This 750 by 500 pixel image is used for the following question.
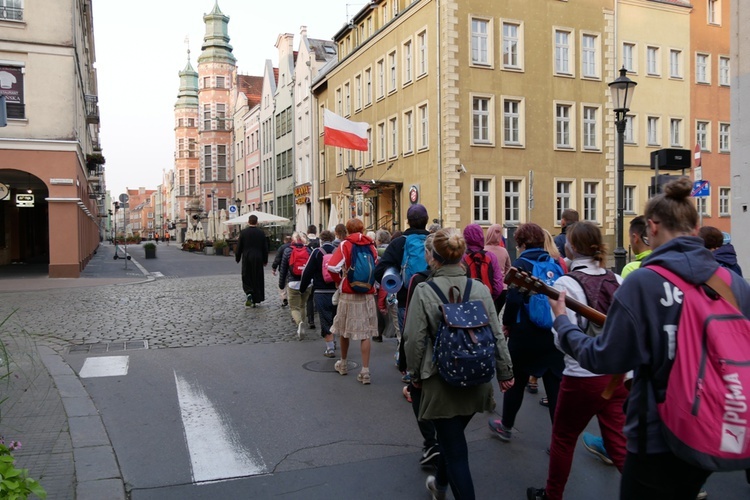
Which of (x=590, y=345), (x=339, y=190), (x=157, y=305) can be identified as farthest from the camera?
(x=339, y=190)

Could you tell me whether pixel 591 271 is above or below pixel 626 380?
above

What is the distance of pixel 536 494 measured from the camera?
405cm

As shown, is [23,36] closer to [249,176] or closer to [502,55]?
[502,55]

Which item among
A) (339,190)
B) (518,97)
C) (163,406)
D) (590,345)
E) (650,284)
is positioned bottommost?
(163,406)

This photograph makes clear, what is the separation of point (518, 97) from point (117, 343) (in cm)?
2247

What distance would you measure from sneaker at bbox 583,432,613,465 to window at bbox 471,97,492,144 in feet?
75.9

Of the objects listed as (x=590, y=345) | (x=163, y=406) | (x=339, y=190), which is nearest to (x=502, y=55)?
(x=339, y=190)

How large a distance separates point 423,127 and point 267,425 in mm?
24578

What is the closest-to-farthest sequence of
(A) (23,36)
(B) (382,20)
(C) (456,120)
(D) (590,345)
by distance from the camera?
(D) (590,345) → (A) (23,36) → (C) (456,120) → (B) (382,20)

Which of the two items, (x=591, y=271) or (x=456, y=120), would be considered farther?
(x=456, y=120)

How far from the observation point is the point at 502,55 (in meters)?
27.8

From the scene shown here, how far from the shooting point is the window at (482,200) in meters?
27.5

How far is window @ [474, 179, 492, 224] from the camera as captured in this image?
27.5m

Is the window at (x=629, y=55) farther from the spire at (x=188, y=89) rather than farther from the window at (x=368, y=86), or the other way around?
the spire at (x=188, y=89)
